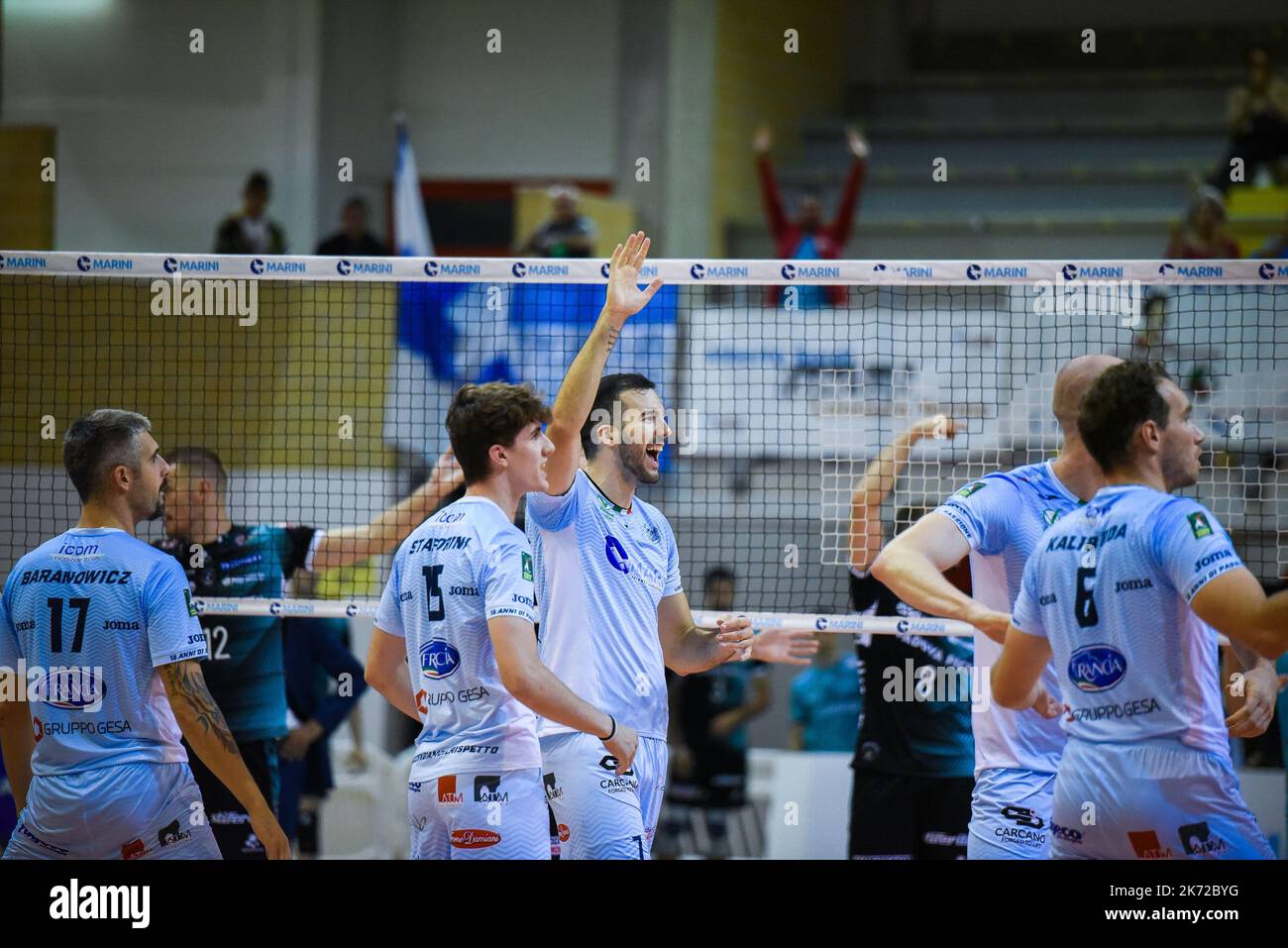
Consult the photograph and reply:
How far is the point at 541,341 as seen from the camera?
14.6m

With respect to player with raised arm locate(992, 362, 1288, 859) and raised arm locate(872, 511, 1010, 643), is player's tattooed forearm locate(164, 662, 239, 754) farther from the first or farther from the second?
player with raised arm locate(992, 362, 1288, 859)

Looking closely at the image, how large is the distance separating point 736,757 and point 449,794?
7615 mm

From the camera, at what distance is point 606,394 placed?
7012 mm

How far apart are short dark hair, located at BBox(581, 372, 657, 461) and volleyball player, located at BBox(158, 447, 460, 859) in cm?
187

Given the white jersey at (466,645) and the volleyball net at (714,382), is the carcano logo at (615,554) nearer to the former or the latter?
the white jersey at (466,645)

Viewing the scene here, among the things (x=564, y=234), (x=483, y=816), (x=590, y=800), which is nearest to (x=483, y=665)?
(x=483, y=816)

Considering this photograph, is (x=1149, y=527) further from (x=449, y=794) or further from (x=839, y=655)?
(x=839, y=655)

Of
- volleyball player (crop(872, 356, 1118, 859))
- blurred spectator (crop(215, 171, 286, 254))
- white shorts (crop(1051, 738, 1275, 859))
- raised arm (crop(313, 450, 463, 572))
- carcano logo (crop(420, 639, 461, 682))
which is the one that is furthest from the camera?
blurred spectator (crop(215, 171, 286, 254))

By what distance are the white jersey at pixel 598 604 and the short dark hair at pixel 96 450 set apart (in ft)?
5.50

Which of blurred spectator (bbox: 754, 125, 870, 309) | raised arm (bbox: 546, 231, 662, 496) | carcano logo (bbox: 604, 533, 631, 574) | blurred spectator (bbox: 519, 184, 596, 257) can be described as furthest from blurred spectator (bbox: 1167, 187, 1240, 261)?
carcano logo (bbox: 604, 533, 631, 574)

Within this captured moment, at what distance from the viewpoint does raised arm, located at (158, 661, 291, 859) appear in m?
6.41

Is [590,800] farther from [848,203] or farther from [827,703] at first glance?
[848,203]

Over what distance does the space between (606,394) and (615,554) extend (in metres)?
0.73
